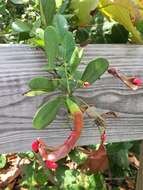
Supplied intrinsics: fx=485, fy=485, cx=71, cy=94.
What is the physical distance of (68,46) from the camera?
98 cm

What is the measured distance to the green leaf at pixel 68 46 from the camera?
0.98m

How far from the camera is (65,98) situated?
1.00 metres

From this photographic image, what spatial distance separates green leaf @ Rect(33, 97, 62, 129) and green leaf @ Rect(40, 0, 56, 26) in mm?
178

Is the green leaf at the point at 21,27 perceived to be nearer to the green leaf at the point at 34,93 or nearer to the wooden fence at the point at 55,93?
the wooden fence at the point at 55,93

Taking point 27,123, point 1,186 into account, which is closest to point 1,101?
point 27,123

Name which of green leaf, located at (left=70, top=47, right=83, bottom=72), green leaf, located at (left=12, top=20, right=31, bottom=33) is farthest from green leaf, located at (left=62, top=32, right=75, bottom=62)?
green leaf, located at (left=12, top=20, right=31, bottom=33)

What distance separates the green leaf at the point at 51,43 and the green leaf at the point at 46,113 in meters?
0.08

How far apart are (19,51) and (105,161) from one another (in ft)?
0.98

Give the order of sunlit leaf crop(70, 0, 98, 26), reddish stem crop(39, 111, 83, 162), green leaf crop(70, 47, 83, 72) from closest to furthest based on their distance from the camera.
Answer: reddish stem crop(39, 111, 83, 162), green leaf crop(70, 47, 83, 72), sunlit leaf crop(70, 0, 98, 26)

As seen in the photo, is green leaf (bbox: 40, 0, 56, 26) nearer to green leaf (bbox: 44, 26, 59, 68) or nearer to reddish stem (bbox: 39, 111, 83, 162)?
green leaf (bbox: 44, 26, 59, 68)

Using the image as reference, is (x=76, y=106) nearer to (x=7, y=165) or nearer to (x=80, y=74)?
(x=80, y=74)

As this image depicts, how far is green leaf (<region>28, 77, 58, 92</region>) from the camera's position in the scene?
93cm

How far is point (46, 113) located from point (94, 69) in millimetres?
141

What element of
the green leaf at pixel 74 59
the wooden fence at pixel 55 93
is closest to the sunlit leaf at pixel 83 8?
the wooden fence at pixel 55 93
